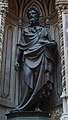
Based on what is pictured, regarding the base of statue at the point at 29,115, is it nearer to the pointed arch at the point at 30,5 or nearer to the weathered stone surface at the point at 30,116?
the weathered stone surface at the point at 30,116

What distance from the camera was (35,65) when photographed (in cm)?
704

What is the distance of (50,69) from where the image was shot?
7.04 m

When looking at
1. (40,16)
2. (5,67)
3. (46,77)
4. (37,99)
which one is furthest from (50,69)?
(40,16)

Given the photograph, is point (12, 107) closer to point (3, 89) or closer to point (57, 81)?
point (3, 89)

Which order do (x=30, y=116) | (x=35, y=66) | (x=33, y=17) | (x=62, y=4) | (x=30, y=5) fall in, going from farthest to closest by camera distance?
(x=30, y=5) → (x=33, y=17) → (x=62, y=4) → (x=35, y=66) → (x=30, y=116)

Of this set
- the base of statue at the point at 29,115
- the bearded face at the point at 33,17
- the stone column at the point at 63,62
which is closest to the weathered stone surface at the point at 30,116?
the base of statue at the point at 29,115

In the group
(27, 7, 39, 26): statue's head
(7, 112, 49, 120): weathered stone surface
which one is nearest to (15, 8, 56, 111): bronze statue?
Result: (27, 7, 39, 26): statue's head

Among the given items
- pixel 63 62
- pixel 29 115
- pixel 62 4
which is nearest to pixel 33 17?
pixel 62 4

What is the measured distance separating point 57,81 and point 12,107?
1.32m

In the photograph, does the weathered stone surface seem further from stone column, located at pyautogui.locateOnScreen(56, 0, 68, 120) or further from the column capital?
the column capital

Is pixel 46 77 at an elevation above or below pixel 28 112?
above

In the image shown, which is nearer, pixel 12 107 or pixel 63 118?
pixel 63 118

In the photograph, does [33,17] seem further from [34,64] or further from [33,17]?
[34,64]

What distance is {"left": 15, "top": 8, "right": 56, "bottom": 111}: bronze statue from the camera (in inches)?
268
